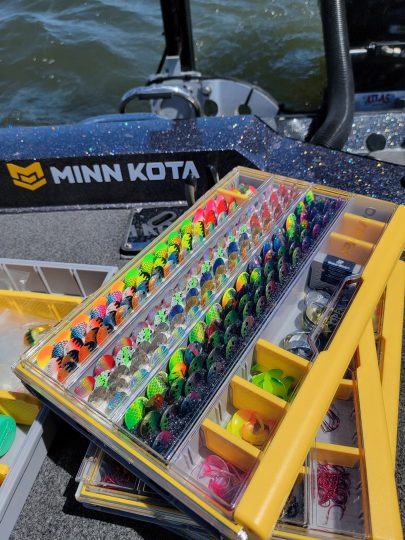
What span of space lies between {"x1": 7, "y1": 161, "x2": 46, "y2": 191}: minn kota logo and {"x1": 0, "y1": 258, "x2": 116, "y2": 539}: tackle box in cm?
40

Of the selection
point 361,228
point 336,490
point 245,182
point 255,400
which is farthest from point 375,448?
point 245,182

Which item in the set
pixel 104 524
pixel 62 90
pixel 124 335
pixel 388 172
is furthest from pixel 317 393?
pixel 62 90

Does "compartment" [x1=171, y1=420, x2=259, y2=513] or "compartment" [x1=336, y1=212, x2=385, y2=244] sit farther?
"compartment" [x1=336, y1=212, x2=385, y2=244]

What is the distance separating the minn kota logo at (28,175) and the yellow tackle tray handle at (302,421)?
109 cm

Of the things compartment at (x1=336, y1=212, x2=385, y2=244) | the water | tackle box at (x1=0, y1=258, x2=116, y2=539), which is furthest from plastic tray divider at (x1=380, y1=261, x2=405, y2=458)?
the water

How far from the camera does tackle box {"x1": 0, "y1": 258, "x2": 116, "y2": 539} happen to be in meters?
0.88

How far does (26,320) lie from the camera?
117cm

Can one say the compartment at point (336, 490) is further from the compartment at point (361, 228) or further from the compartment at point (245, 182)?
the compartment at point (245, 182)

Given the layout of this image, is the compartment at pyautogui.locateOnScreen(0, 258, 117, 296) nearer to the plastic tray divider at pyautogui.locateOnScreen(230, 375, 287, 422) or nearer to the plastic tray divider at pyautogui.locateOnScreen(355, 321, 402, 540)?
the plastic tray divider at pyautogui.locateOnScreen(230, 375, 287, 422)

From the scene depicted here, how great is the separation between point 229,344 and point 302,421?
239mm

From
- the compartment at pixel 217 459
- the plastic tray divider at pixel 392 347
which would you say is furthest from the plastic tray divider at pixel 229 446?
the plastic tray divider at pixel 392 347

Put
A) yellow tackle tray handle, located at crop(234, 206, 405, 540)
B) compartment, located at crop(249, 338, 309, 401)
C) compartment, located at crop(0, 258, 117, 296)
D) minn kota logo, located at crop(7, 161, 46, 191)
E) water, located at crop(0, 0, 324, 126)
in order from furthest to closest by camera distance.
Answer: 1. water, located at crop(0, 0, 324, 126)
2. minn kota logo, located at crop(7, 161, 46, 191)
3. compartment, located at crop(0, 258, 117, 296)
4. compartment, located at crop(249, 338, 309, 401)
5. yellow tackle tray handle, located at crop(234, 206, 405, 540)

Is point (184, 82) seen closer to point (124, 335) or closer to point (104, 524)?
point (124, 335)

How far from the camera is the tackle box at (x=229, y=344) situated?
655 millimetres
